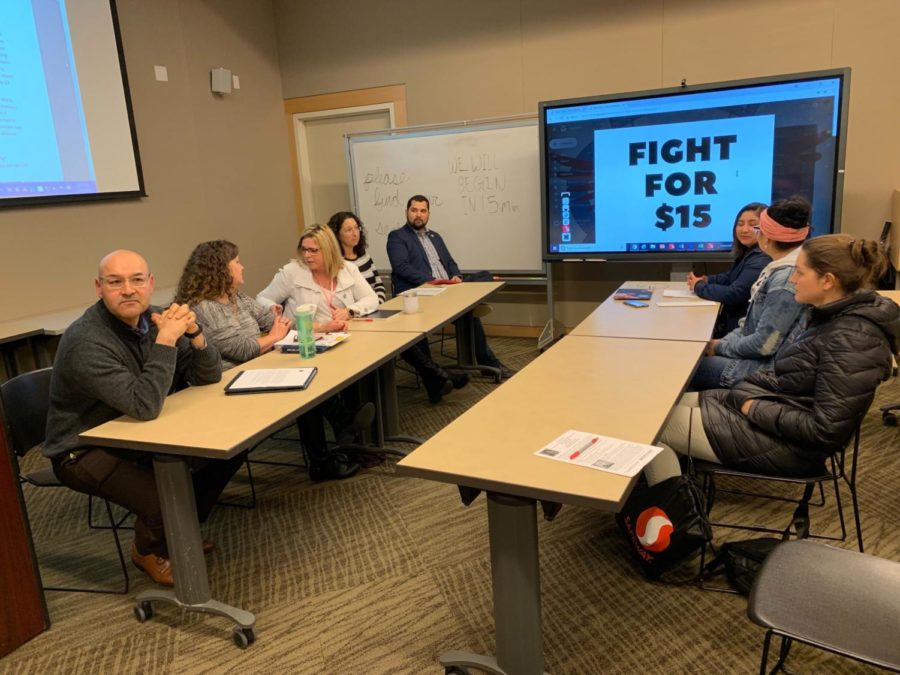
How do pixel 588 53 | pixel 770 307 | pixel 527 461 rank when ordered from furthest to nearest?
1. pixel 588 53
2. pixel 770 307
3. pixel 527 461

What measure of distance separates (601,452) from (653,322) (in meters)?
1.56

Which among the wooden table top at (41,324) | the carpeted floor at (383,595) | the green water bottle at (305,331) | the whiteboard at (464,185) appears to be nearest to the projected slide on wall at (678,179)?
the whiteboard at (464,185)

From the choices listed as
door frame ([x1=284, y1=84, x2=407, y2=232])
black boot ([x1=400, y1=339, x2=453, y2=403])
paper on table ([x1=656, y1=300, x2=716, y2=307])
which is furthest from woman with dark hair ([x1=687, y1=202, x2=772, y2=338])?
door frame ([x1=284, y1=84, x2=407, y2=232])

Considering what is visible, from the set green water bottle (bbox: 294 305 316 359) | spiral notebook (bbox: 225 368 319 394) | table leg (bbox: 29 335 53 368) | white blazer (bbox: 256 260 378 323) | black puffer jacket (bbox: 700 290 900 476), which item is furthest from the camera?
table leg (bbox: 29 335 53 368)

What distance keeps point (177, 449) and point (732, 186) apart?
3899 mm

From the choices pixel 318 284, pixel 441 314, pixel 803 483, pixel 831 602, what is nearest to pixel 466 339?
pixel 441 314

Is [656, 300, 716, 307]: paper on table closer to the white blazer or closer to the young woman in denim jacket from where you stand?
the young woman in denim jacket

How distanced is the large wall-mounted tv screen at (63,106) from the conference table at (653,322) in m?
3.56

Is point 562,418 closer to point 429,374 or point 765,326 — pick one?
point 765,326

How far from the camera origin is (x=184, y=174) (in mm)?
5164

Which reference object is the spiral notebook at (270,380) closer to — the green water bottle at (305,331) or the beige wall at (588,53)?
the green water bottle at (305,331)

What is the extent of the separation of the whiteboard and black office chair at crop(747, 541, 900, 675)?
4075 mm

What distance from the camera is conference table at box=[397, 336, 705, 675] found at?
1.47 metres

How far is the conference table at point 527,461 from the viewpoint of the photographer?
147 cm
